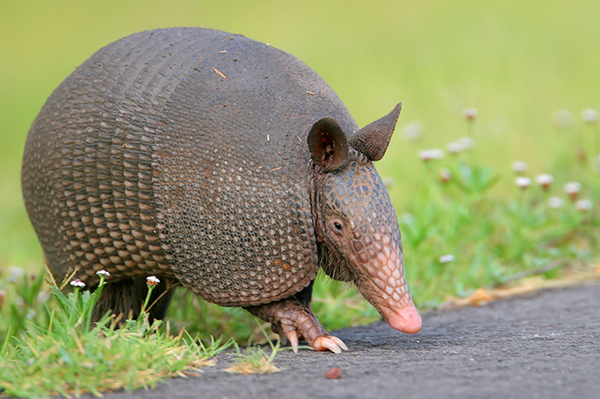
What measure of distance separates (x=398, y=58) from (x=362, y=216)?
9226 mm

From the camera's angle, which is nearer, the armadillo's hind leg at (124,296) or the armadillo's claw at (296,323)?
the armadillo's claw at (296,323)

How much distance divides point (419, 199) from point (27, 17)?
42.5 feet

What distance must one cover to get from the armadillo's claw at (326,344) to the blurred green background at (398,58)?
4312 millimetres

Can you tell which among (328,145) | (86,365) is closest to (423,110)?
(328,145)

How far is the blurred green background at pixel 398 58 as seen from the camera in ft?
29.0

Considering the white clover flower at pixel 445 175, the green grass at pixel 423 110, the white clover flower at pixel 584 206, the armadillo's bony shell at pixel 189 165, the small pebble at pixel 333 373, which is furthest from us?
the white clover flower at pixel 445 175

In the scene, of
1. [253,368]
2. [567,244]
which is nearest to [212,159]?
[253,368]

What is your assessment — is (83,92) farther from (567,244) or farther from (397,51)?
(397,51)

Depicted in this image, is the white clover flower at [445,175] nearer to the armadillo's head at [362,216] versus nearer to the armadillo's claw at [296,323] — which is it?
the armadillo's head at [362,216]

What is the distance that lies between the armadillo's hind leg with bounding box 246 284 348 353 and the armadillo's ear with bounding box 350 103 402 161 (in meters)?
1.00

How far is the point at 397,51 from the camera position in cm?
1288

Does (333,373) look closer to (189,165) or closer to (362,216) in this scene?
(362,216)

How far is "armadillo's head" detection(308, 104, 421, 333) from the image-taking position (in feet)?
12.1

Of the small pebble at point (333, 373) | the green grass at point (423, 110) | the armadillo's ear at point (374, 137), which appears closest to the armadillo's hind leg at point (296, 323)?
the green grass at point (423, 110)
